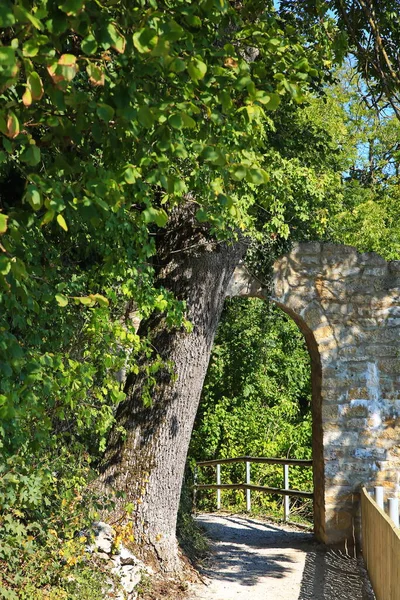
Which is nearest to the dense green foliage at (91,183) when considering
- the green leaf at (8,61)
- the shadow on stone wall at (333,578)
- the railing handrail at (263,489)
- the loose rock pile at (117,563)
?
the green leaf at (8,61)

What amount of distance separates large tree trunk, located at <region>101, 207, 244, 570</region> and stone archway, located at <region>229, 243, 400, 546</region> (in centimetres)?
198

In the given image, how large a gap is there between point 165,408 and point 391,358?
3.25 metres

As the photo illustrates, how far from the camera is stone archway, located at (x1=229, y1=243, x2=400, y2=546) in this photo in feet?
28.3

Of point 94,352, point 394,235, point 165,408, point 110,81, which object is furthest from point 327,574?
point 394,235

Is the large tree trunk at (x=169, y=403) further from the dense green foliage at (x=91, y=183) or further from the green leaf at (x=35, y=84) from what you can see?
the green leaf at (x=35, y=84)

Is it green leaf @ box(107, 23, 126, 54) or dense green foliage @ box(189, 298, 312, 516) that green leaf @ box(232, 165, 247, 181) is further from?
dense green foliage @ box(189, 298, 312, 516)

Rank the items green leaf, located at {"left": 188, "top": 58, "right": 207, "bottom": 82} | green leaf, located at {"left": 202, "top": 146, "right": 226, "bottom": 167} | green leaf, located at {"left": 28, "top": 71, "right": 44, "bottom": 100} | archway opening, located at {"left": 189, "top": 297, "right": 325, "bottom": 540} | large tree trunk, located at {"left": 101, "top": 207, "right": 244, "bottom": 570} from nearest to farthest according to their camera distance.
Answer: green leaf, located at {"left": 28, "top": 71, "right": 44, "bottom": 100} < green leaf, located at {"left": 188, "top": 58, "right": 207, "bottom": 82} < green leaf, located at {"left": 202, "top": 146, "right": 226, "bottom": 167} < large tree trunk, located at {"left": 101, "top": 207, "right": 244, "bottom": 570} < archway opening, located at {"left": 189, "top": 297, "right": 325, "bottom": 540}

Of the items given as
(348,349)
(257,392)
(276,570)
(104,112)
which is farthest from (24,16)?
(257,392)

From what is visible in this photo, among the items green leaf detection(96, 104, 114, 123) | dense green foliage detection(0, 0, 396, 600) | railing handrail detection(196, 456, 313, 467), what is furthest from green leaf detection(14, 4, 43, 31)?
railing handrail detection(196, 456, 313, 467)

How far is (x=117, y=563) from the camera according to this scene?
5797 mm

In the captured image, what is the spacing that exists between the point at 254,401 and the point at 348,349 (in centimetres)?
606

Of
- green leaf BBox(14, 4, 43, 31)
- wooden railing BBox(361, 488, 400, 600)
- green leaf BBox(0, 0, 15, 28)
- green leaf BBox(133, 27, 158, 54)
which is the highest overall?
green leaf BBox(133, 27, 158, 54)

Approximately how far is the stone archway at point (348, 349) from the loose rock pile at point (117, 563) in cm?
320

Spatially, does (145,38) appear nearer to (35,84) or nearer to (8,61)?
(35,84)
